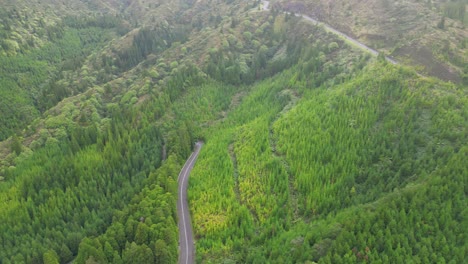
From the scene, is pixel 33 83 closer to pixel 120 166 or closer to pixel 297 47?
pixel 120 166

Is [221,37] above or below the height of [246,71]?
above

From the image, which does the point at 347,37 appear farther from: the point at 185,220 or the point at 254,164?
the point at 185,220

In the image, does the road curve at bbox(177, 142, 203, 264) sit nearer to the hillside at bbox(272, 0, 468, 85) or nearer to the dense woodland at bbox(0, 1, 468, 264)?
the dense woodland at bbox(0, 1, 468, 264)

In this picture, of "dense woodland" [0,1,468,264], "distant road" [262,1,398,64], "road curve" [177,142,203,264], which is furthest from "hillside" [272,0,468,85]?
"road curve" [177,142,203,264]

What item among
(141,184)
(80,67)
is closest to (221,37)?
(80,67)

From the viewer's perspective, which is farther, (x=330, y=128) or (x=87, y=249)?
(x=330, y=128)

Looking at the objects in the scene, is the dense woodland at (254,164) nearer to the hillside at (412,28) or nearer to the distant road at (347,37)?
the distant road at (347,37)
